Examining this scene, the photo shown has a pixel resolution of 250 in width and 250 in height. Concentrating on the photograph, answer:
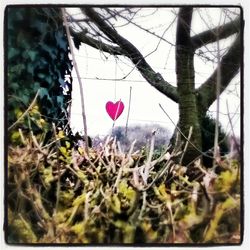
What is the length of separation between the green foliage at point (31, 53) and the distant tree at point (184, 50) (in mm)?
113

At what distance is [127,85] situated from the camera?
2.69 metres

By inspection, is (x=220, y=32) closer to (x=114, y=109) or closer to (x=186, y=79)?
(x=186, y=79)

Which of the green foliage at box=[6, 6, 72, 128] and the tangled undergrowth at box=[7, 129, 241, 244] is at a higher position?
the green foliage at box=[6, 6, 72, 128]

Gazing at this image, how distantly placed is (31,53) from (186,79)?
2.45 ft

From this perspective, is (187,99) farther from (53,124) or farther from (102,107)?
(53,124)

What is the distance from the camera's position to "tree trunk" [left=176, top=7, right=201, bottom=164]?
2691 millimetres

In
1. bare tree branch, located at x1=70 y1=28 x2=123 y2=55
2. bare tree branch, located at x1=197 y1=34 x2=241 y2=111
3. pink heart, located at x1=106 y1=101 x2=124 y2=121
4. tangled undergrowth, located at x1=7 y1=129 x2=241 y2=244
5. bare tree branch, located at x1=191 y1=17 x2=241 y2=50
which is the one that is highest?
bare tree branch, located at x1=191 y1=17 x2=241 y2=50

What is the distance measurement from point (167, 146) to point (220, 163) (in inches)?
10.4

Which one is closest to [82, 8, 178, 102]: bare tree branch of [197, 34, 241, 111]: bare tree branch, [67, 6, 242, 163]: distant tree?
[67, 6, 242, 163]: distant tree

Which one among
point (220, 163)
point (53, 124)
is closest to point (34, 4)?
point (53, 124)

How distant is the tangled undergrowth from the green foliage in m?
0.15

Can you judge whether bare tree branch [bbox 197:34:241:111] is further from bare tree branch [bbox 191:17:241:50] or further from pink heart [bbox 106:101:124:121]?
pink heart [bbox 106:101:124:121]

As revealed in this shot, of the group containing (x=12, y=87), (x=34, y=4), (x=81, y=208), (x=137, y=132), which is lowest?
(x=81, y=208)

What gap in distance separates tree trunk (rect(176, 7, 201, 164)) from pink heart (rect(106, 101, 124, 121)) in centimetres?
29
